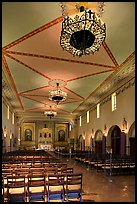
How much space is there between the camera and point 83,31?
7559mm

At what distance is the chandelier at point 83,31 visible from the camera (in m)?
7.22

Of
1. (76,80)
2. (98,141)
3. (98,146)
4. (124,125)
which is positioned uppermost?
(76,80)

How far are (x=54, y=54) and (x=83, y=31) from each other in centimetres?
444

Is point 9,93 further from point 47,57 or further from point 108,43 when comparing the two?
point 108,43

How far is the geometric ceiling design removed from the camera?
8352 millimetres

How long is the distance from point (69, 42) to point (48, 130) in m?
37.1

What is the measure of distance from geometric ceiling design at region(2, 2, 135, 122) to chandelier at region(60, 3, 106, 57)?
108 cm

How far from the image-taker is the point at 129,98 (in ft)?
50.9

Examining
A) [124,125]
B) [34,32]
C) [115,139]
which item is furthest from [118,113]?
[34,32]

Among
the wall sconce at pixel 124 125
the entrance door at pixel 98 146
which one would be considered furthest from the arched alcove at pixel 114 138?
the entrance door at pixel 98 146

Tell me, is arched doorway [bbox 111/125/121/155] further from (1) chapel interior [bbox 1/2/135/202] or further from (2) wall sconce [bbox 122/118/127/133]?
(2) wall sconce [bbox 122/118/127/133]

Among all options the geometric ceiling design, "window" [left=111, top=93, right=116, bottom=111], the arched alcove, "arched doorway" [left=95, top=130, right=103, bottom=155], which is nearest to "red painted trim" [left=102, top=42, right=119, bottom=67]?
the geometric ceiling design

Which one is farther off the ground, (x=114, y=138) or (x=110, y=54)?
(x=110, y=54)

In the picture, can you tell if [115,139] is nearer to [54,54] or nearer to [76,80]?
[76,80]
